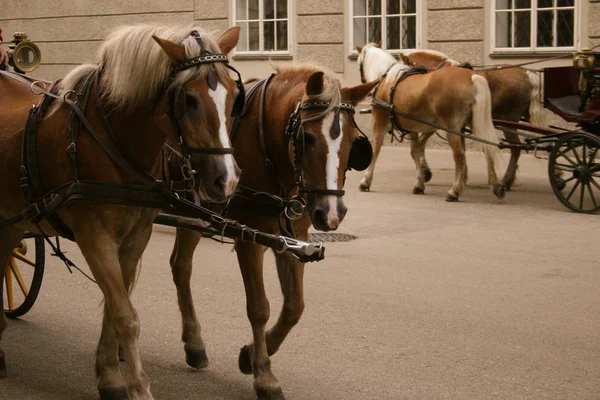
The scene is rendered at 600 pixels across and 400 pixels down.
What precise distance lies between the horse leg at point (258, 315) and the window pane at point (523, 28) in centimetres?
1231

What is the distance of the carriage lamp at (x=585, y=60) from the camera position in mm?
10461

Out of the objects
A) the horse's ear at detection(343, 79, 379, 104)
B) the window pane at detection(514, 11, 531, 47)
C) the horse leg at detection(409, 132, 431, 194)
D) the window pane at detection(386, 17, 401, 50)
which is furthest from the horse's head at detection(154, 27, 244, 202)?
the window pane at detection(386, 17, 401, 50)

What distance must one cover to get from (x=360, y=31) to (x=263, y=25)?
2.29 metres

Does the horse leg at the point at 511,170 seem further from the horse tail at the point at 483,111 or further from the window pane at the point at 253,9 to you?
the window pane at the point at 253,9

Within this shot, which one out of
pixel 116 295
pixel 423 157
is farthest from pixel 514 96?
pixel 116 295

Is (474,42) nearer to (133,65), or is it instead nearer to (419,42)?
(419,42)

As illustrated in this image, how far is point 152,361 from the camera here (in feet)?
18.0

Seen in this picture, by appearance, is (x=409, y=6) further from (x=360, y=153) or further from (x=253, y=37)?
(x=360, y=153)

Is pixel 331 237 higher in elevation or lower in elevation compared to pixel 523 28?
lower

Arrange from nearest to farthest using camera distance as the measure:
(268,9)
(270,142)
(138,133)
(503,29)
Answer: (138,133), (270,142), (503,29), (268,9)

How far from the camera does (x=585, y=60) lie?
10.5 m

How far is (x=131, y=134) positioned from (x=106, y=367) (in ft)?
4.04

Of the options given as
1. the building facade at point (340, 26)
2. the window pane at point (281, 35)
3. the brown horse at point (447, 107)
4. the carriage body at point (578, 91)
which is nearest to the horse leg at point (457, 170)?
the brown horse at point (447, 107)

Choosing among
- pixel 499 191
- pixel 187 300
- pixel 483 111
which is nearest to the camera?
pixel 187 300
